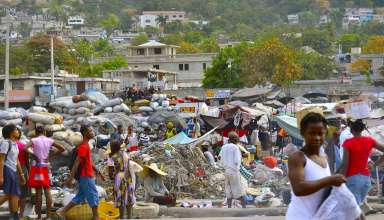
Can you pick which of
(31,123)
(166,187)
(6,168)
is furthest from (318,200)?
(31,123)

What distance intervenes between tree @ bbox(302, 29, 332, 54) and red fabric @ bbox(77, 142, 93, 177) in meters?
127

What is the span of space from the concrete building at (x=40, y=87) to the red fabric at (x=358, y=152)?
128 ft

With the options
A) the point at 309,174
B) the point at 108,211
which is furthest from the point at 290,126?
the point at 309,174

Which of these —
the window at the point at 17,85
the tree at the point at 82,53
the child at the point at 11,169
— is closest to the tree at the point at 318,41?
the tree at the point at 82,53

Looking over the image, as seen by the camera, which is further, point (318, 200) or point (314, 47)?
point (314, 47)

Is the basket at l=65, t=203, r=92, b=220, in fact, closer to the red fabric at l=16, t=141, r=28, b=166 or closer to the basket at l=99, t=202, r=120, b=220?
the basket at l=99, t=202, r=120, b=220

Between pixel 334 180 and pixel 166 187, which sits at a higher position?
pixel 334 180

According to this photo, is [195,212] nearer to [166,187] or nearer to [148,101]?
[166,187]

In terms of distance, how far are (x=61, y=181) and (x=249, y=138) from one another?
10281 mm

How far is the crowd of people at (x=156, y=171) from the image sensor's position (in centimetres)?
571

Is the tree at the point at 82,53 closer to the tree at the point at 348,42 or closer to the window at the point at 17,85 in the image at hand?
the tree at the point at 348,42

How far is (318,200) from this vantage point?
575cm

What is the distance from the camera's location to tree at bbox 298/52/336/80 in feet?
277

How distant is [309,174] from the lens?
18.6 feet
